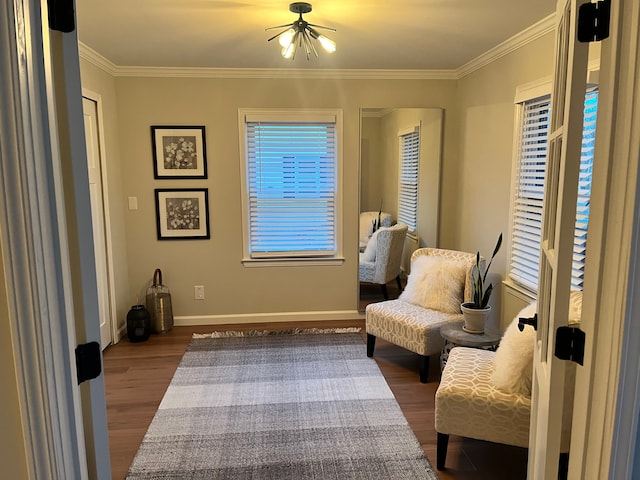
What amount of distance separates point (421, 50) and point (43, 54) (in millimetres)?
3069

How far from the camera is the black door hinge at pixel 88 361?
3.32ft

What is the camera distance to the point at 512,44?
3.16 m

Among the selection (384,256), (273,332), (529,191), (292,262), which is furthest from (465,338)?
(292,262)

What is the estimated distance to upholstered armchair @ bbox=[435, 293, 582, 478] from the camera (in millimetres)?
2062

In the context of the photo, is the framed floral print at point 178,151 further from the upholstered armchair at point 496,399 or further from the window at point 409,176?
the upholstered armchair at point 496,399

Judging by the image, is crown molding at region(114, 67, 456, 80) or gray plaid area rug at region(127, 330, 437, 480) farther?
crown molding at region(114, 67, 456, 80)

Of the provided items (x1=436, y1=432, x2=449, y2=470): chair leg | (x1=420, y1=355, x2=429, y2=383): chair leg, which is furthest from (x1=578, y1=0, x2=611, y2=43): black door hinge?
(x1=420, y1=355, x2=429, y2=383): chair leg

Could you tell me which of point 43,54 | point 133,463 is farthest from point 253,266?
point 43,54

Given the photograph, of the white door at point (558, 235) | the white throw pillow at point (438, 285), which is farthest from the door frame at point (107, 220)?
the white door at point (558, 235)

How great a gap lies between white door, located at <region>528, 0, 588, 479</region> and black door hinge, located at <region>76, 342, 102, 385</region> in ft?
3.67

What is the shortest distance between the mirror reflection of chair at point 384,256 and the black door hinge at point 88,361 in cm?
345

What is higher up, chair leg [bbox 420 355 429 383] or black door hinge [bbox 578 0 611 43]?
black door hinge [bbox 578 0 611 43]

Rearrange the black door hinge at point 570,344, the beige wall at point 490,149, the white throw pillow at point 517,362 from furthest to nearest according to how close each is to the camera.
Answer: the beige wall at point 490,149 < the white throw pillow at point 517,362 < the black door hinge at point 570,344

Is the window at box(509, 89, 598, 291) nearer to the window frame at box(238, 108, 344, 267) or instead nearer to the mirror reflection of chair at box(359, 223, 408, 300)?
Answer: the mirror reflection of chair at box(359, 223, 408, 300)
